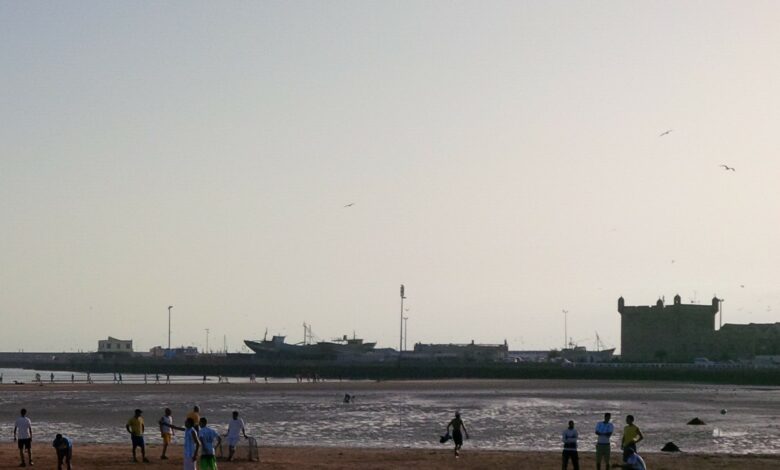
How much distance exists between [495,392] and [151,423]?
3827 centimetres

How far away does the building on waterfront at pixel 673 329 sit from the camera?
465 feet

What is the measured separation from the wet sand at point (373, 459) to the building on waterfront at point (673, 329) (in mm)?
111751

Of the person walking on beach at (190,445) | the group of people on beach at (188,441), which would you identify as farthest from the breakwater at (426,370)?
the person walking on beach at (190,445)

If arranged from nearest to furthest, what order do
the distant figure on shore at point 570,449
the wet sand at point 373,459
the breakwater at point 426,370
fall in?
the distant figure on shore at point 570,449, the wet sand at point 373,459, the breakwater at point 426,370

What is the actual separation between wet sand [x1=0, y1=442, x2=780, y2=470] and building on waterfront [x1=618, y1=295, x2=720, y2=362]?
367 ft

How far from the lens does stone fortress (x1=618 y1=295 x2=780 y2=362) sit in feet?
465

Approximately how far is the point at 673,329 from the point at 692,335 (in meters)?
2.82

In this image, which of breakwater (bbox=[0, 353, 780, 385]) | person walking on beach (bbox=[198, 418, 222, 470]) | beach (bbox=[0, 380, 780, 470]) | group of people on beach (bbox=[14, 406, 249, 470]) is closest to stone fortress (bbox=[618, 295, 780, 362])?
breakwater (bbox=[0, 353, 780, 385])

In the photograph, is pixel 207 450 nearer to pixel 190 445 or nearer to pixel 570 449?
pixel 190 445

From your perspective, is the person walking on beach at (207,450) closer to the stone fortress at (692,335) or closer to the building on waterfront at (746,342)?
the stone fortress at (692,335)

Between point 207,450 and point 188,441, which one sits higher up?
point 188,441

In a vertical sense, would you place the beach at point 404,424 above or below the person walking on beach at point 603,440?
below

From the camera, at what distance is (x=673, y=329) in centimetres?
14250

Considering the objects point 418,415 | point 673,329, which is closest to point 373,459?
point 418,415
